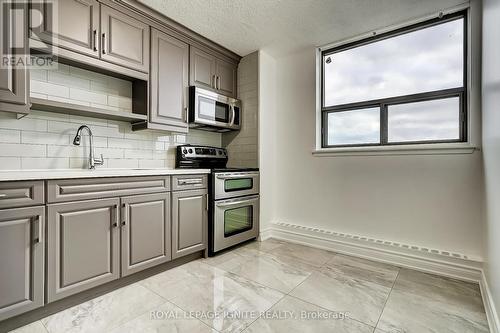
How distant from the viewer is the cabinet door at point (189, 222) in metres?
2.29

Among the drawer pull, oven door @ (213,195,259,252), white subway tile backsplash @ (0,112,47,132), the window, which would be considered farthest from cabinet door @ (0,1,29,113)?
the window

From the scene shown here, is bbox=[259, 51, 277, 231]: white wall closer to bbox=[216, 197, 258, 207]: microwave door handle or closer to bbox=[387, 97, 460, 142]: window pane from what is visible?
bbox=[216, 197, 258, 207]: microwave door handle

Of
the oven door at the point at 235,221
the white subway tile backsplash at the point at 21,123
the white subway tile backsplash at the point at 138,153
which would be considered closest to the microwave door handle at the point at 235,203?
the oven door at the point at 235,221

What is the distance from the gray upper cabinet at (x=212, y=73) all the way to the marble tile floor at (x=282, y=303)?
6.65 ft

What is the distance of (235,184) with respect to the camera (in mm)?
2844

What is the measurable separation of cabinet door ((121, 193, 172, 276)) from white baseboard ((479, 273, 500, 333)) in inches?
88.2

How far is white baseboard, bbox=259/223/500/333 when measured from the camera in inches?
81.0

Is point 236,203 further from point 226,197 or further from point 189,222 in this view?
point 189,222

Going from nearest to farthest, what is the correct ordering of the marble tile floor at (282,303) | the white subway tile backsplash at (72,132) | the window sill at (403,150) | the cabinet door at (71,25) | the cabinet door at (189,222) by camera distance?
1. the marble tile floor at (282,303)
2. the cabinet door at (71,25)
3. the white subway tile backsplash at (72,132)
4. the window sill at (403,150)
5. the cabinet door at (189,222)

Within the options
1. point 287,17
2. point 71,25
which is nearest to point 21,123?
point 71,25

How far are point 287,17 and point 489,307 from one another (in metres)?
2.79

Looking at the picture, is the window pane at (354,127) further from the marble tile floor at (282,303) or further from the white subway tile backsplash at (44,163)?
the white subway tile backsplash at (44,163)

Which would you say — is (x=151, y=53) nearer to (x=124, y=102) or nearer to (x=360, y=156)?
(x=124, y=102)

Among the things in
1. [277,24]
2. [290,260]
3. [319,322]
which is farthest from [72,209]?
[277,24]
